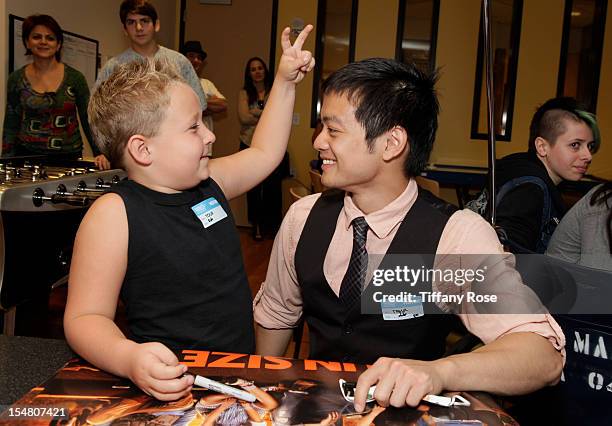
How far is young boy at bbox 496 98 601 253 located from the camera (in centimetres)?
226

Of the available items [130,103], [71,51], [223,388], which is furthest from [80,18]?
[223,388]

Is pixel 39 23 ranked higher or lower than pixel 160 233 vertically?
higher

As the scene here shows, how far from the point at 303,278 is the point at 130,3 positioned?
2854 mm

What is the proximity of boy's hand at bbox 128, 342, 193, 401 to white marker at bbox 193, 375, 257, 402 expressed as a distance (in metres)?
0.01

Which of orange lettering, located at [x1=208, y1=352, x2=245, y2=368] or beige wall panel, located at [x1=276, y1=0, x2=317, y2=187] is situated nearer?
orange lettering, located at [x1=208, y1=352, x2=245, y2=368]

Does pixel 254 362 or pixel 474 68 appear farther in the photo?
pixel 474 68

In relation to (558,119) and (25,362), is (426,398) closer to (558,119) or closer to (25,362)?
(25,362)

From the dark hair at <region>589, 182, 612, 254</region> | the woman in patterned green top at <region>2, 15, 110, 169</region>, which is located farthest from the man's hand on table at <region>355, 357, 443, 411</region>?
the woman in patterned green top at <region>2, 15, 110, 169</region>

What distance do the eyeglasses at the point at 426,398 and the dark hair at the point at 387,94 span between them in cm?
63

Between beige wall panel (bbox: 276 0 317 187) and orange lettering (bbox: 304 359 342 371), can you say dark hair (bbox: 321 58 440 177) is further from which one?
beige wall panel (bbox: 276 0 317 187)

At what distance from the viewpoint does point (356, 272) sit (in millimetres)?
1217

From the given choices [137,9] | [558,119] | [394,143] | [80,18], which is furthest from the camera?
[80,18]

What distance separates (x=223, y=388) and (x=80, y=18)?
16.5 feet

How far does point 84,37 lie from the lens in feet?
16.8
